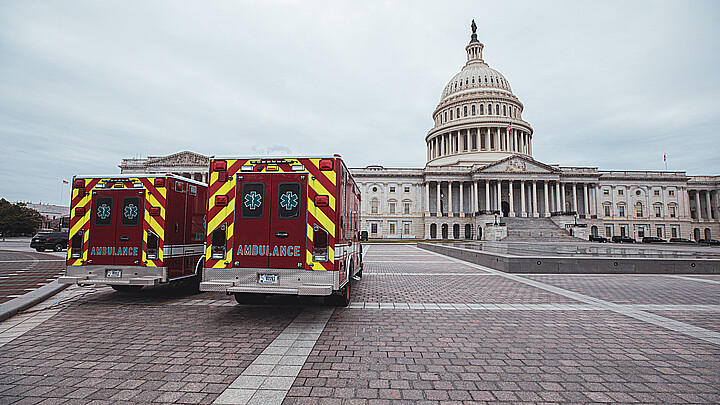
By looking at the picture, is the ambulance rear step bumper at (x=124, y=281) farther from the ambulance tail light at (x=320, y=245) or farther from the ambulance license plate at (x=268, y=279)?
the ambulance tail light at (x=320, y=245)

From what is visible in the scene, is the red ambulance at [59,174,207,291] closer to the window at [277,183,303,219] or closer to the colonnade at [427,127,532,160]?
the window at [277,183,303,219]

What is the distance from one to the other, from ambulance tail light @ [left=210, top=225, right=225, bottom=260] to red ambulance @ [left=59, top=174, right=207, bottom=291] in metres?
2.15

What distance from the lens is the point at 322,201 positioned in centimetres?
650

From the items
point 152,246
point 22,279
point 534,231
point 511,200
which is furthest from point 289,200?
point 511,200

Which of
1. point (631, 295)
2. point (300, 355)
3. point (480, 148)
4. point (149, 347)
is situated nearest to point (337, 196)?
point (300, 355)

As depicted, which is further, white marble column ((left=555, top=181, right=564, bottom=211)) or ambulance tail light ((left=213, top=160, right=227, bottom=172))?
white marble column ((left=555, top=181, right=564, bottom=211))

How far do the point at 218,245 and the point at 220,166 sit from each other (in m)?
1.52

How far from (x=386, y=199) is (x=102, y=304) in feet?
216

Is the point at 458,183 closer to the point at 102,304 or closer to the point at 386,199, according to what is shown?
the point at 386,199

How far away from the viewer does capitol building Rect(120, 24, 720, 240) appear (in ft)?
225

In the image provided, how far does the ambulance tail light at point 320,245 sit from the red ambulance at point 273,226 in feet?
0.06

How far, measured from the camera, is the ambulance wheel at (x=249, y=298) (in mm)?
8005

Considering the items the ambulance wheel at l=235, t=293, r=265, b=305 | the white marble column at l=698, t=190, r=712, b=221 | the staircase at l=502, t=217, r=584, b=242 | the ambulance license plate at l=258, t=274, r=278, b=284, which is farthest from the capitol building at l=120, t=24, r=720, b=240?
the ambulance license plate at l=258, t=274, r=278, b=284

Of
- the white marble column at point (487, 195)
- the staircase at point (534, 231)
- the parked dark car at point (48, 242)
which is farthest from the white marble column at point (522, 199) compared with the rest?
the parked dark car at point (48, 242)
